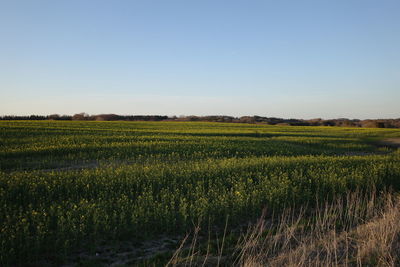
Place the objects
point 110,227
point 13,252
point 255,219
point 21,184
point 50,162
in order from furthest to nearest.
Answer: point 50,162
point 21,184
point 255,219
point 110,227
point 13,252

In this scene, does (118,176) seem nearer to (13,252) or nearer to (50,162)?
(13,252)

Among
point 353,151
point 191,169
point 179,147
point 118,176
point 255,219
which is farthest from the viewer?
point 353,151

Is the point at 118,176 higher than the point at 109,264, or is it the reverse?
the point at 118,176

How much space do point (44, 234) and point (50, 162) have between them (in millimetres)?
11920

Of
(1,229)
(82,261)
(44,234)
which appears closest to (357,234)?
(82,261)

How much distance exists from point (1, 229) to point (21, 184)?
4.19m

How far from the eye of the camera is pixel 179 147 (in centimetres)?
2395

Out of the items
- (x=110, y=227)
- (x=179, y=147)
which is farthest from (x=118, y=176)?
(x=179, y=147)

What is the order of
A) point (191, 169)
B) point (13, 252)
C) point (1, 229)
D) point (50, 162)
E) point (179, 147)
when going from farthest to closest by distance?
1. point (179, 147)
2. point (50, 162)
3. point (191, 169)
4. point (1, 229)
5. point (13, 252)

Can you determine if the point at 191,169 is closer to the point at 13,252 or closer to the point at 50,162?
the point at 13,252

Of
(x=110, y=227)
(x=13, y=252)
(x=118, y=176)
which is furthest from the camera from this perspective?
(x=118, y=176)

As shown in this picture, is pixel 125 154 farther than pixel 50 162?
Yes

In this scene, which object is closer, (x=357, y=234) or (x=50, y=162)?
(x=357, y=234)

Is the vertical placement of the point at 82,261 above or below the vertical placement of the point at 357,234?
below
